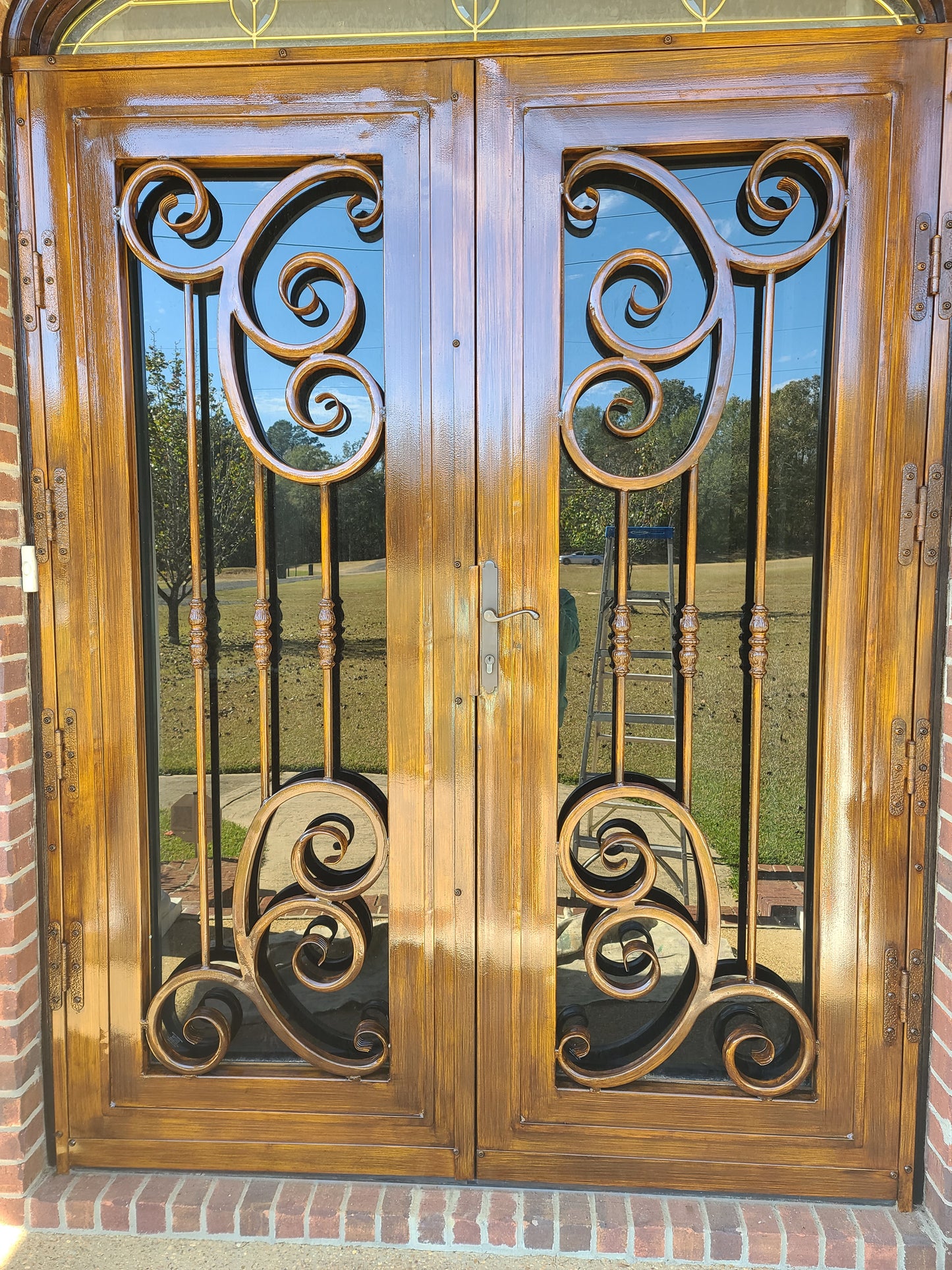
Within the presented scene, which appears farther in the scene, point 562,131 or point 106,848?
point 106,848

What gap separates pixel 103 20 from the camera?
6.03 feet

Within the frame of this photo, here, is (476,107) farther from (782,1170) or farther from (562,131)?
(782,1170)

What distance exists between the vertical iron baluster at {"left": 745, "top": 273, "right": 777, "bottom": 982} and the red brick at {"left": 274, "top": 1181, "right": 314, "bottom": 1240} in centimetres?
125

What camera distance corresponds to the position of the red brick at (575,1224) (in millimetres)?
1833

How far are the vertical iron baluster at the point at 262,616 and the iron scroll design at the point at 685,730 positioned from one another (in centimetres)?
73

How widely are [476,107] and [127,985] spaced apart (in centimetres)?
222

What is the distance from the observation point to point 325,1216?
189 cm

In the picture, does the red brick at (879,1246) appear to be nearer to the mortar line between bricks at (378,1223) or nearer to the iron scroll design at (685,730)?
the iron scroll design at (685,730)

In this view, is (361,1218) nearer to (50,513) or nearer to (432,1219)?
(432,1219)

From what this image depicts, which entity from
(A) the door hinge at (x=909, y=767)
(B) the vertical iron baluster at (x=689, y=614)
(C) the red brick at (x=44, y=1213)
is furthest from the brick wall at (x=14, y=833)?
(A) the door hinge at (x=909, y=767)

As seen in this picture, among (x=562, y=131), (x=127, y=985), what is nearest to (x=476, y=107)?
(x=562, y=131)

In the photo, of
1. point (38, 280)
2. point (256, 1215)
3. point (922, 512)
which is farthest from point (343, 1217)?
point (38, 280)

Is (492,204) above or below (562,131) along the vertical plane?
below

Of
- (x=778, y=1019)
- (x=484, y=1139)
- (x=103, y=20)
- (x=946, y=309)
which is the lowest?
(x=484, y=1139)
